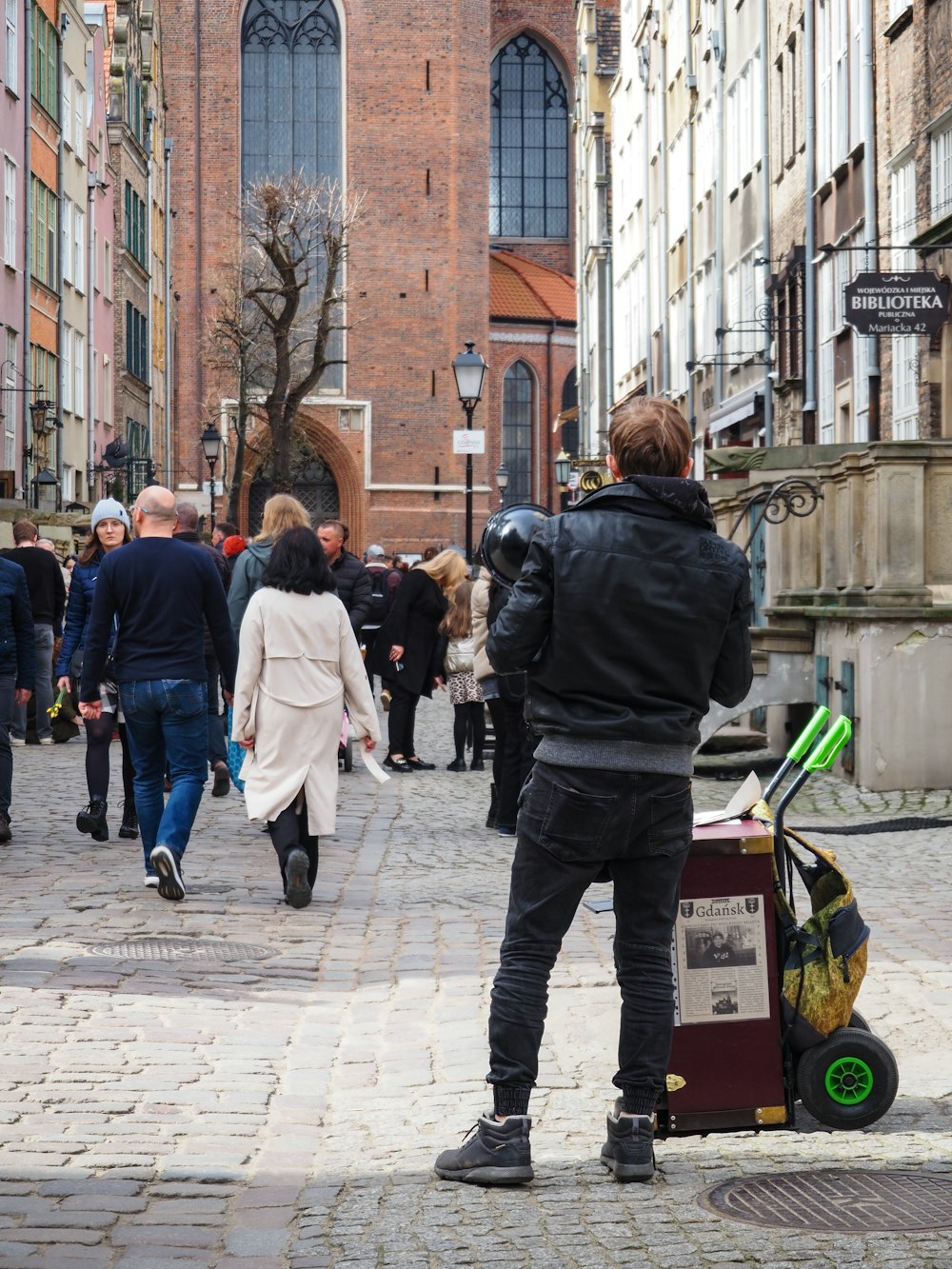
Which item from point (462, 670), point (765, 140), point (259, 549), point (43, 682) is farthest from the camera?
point (765, 140)

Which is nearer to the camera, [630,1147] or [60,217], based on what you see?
[630,1147]

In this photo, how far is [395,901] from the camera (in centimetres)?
937

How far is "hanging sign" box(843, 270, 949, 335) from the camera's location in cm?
1909

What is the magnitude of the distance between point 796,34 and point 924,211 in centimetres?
796

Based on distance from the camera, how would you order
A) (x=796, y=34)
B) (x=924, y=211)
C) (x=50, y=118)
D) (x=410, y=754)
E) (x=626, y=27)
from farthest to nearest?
1. (x=626, y=27)
2. (x=50, y=118)
3. (x=796, y=34)
4. (x=924, y=211)
5. (x=410, y=754)

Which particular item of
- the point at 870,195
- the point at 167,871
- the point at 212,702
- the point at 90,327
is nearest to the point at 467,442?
the point at 870,195

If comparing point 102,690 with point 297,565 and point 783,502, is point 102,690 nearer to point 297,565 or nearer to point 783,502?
point 297,565

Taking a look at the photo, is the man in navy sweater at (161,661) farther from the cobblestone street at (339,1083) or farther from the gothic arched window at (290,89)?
the gothic arched window at (290,89)

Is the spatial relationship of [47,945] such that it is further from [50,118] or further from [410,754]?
[50,118]

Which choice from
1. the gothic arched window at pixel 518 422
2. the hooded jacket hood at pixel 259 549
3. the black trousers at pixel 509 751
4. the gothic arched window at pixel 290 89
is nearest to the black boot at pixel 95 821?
the hooded jacket hood at pixel 259 549

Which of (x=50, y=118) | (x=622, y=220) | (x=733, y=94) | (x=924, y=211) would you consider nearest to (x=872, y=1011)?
(x=924, y=211)

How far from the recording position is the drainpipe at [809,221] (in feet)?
86.1

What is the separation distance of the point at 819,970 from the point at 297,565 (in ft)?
15.2

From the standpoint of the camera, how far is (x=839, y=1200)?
4.39 metres
